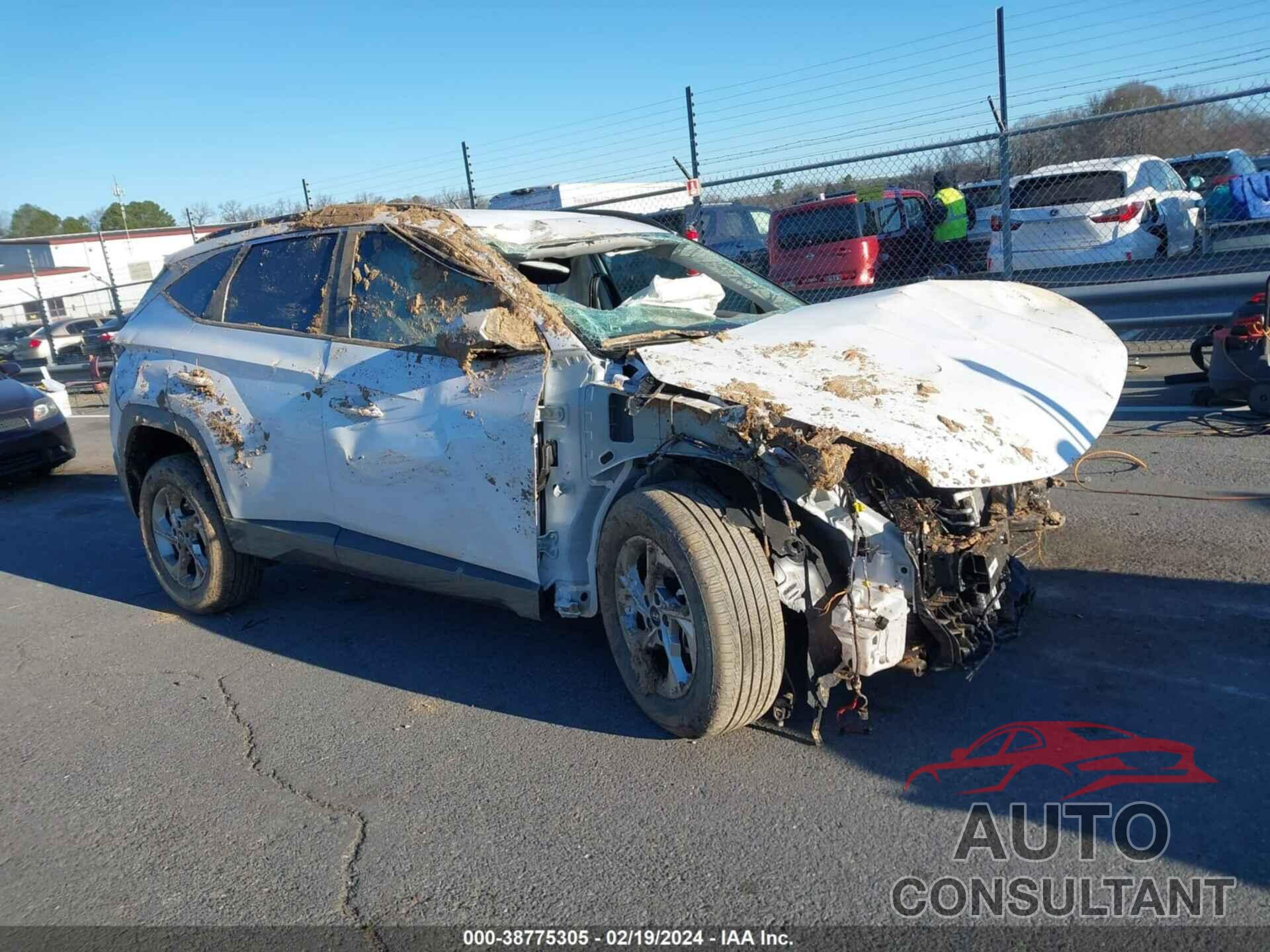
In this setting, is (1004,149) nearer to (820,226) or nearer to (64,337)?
(820,226)

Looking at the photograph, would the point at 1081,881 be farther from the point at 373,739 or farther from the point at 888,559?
the point at 373,739

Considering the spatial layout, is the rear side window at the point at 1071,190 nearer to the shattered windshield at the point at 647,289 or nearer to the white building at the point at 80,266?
the shattered windshield at the point at 647,289

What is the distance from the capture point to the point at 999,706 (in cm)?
362

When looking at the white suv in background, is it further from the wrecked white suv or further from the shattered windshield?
the wrecked white suv

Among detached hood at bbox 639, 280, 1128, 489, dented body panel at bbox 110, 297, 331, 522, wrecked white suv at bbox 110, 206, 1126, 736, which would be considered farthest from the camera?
dented body panel at bbox 110, 297, 331, 522

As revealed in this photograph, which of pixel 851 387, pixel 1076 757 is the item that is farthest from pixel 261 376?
pixel 1076 757

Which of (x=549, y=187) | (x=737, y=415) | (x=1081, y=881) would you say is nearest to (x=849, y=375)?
(x=737, y=415)

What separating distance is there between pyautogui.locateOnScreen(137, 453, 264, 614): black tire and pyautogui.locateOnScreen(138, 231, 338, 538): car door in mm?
263

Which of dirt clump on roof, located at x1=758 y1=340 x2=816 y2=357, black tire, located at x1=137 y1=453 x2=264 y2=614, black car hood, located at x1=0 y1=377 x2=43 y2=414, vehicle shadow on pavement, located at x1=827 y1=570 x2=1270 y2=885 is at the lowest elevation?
vehicle shadow on pavement, located at x1=827 y1=570 x2=1270 y2=885

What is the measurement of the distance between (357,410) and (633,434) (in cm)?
134

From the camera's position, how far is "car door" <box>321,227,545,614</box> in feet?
12.8

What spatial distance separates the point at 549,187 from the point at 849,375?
16.8 meters

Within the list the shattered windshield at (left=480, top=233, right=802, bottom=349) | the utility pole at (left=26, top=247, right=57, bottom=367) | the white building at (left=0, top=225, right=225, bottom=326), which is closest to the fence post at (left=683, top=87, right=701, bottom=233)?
the shattered windshield at (left=480, top=233, right=802, bottom=349)

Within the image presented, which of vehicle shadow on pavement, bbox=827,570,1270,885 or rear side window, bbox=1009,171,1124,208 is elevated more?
rear side window, bbox=1009,171,1124,208
